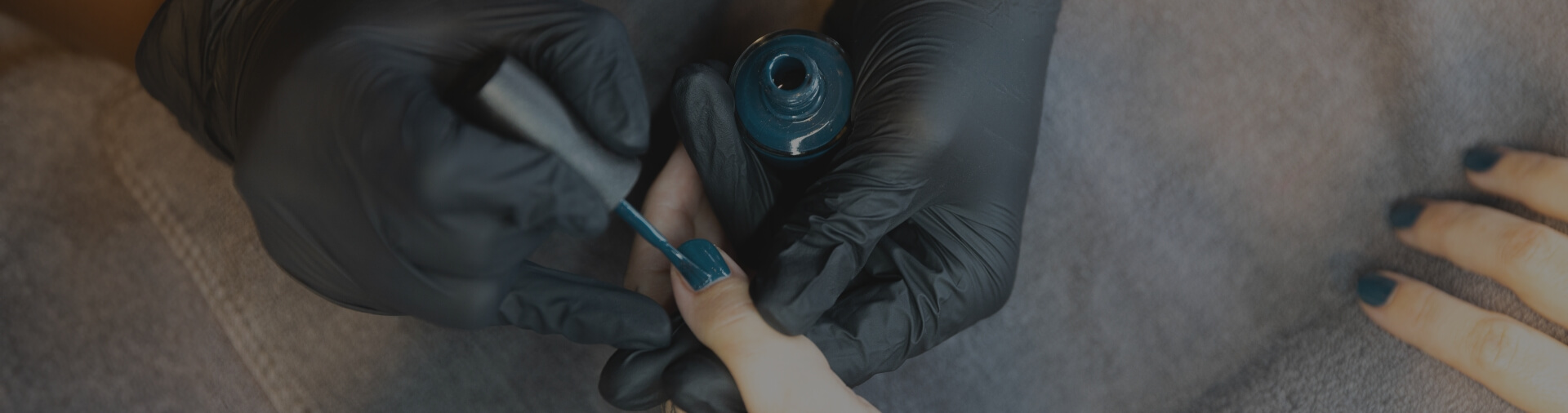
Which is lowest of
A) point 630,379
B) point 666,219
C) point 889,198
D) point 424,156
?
point 630,379

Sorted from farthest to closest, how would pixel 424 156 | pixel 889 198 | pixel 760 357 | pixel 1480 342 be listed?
1. pixel 1480 342
2. pixel 889 198
3. pixel 760 357
4. pixel 424 156

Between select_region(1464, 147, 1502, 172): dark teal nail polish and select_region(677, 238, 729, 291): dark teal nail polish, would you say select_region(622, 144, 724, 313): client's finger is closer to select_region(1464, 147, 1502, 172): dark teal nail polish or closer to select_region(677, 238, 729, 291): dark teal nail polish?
select_region(677, 238, 729, 291): dark teal nail polish

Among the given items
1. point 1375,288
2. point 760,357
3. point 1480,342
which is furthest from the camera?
point 1375,288

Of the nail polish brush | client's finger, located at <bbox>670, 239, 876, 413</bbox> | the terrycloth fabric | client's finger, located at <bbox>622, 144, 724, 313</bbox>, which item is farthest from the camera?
the terrycloth fabric

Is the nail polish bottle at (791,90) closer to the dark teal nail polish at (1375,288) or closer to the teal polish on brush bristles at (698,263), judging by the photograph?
the teal polish on brush bristles at (698,263)

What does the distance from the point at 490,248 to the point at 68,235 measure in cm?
109

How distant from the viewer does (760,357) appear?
3.18 feet

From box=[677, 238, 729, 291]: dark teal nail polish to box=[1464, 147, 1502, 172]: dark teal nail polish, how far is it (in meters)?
1.39

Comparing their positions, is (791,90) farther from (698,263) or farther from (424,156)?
(424,156)

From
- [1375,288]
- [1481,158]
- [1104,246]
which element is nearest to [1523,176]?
[1481,158]

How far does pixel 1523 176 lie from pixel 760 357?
4.49ft

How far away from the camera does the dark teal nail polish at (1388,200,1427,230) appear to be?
1350 mm

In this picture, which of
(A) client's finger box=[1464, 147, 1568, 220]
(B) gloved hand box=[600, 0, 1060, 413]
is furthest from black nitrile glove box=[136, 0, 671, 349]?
(A) client's finger box=[1464, 147, 1568, 220]

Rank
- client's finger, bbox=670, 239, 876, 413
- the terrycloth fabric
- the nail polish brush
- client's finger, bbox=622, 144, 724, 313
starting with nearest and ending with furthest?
1. the nail polish brush
2. client's finger, bbox=670, 239, 876, 413
3. client's finger, bbox=622, 144, 724, 313
4. the terrycloth fabric
